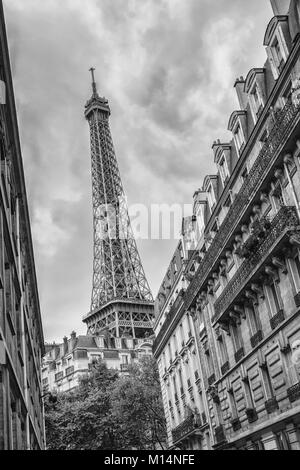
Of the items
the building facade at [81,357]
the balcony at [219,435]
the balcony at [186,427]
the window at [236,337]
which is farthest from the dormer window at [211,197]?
the building facade at [81,357]

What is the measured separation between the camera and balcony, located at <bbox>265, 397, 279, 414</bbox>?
2466cm

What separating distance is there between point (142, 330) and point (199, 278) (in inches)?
3564

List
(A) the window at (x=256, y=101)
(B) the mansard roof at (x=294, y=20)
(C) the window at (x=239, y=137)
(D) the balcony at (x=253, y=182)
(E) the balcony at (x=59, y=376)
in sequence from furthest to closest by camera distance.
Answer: (E) the balcony at (x=59, y=376)
(C) the window at (x=239, y=137)
(A) the window at (x=256, y=101)
(B) the mansard roof at (x=294, y=20)
(D) the balcony at (x=253, y=182)

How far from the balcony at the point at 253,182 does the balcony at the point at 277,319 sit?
221 inches

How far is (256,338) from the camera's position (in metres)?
26.6

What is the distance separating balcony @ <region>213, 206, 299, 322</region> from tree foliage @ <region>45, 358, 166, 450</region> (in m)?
24.5

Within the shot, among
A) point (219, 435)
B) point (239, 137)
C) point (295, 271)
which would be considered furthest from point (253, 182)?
point (219, 435)

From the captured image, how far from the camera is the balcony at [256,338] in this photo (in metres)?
26.3

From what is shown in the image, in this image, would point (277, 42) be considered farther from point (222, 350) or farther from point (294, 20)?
point (222, 350)

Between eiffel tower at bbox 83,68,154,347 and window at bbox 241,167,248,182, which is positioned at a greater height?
eiffel tower at bbox 83,68,154,347

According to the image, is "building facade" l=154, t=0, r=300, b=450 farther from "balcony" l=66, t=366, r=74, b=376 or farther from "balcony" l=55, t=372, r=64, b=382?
"balcony" l=55, t=372, r=64, b=382

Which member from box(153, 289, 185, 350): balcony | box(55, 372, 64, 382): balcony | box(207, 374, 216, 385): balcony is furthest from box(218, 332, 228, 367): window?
box(55, 372, 64, 382): balcony

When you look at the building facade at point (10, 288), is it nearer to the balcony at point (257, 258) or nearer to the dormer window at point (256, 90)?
the balcony at point (257, 258)
